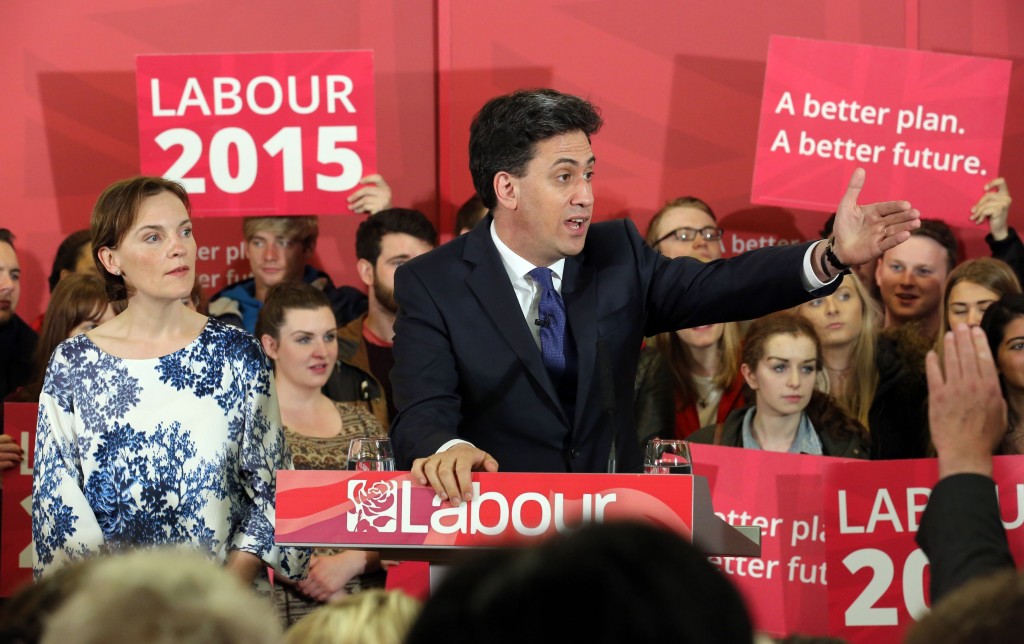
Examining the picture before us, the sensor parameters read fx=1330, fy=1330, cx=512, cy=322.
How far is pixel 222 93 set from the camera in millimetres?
5301

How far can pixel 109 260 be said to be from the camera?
3.15 m

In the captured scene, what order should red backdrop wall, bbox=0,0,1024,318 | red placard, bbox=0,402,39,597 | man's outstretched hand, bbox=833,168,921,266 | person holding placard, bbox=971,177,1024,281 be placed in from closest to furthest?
man's outstretched hand, bbox=833,168,921,266, red placard, bbox=0,402,39,597, person holding placard, bbox=971,177,1024,281, red backdrop wall, bbox=0,0,1024,318

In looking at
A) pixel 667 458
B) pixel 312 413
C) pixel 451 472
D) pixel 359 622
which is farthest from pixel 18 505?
pixel 359 622

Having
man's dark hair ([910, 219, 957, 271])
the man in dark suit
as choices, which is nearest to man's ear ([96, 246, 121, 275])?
the man in dark suit

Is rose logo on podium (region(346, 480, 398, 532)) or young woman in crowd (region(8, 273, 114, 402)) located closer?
rose logo on podium (region(346, 480, 398, 532))

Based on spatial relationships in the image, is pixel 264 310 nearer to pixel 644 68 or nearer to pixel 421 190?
pixel 421 190

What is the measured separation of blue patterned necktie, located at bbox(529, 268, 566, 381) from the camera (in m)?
2.96

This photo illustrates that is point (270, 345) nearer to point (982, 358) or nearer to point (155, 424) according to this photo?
point (155, 424)

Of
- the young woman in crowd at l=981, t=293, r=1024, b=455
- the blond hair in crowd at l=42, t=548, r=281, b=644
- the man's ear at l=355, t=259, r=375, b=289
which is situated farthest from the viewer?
the man's ear at l=355, t=259, r=375, b=289

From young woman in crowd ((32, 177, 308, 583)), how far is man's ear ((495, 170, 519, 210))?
0.69 metres

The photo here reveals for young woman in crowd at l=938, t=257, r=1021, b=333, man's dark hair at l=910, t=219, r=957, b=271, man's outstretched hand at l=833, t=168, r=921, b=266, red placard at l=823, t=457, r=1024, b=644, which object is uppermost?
man's dark hair at l=910, t=219, r=957, b=271

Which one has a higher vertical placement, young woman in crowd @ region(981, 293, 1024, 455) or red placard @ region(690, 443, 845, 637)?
young woman in crowd @ region(981, 293, 1024, 455)

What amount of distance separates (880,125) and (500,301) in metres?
2.93

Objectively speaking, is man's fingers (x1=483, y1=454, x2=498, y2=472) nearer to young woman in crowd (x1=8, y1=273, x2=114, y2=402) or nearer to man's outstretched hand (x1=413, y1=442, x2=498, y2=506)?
man's outstretched hand (x1=413, y1=442, x2=498, y2=506)
